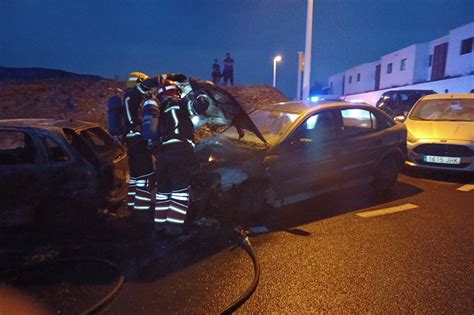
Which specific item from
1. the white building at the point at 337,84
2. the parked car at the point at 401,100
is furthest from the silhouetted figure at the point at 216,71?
the white building at the point at 337,84

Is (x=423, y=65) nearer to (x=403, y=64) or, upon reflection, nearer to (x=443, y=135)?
(x=403, y=64)

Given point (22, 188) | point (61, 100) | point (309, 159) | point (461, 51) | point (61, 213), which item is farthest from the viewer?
point (461, 51)

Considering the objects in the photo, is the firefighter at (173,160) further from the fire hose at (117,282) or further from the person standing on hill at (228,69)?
the person standing on hill at (228,69)

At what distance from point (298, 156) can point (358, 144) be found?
1.25 meters

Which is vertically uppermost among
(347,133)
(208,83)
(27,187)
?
(208,83)

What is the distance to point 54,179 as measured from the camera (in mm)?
4145

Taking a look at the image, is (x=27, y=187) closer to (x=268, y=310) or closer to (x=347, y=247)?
(x=268, y=310)

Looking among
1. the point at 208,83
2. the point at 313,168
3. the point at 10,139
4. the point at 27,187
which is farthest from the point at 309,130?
the point at 10,139

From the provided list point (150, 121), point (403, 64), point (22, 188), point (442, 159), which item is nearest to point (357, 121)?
point (442, 159)

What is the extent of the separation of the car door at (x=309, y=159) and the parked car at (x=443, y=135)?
111 inches

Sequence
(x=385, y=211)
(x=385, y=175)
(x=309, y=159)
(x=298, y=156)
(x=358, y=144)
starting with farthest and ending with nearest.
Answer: (x=385, y=175)
(x=358, y=144)
(x=385, y=211)
(x=309, y=159)
(x=298, y=156)

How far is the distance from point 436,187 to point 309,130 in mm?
3096

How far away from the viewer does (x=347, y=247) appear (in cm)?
410

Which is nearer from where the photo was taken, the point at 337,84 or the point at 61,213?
the point at 61,213
